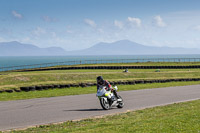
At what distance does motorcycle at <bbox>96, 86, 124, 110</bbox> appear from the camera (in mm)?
13555

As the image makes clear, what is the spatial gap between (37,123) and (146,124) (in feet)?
13.1

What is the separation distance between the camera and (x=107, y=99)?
14180 mm

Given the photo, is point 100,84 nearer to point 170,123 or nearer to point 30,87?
point 170,123

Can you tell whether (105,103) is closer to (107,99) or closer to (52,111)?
(107,99)

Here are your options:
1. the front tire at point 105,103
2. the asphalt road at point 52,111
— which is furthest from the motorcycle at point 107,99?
the asphalt road at point 52,111

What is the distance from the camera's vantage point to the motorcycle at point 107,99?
13.6 m

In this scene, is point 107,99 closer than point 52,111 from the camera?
No

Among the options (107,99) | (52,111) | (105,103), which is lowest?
(52,111)

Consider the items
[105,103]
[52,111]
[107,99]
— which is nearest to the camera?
[52,111]

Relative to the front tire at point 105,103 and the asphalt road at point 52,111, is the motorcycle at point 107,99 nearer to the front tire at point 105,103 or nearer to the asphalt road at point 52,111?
the front tire at point 105,103

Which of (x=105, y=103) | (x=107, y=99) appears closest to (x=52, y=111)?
(x=105, y=103)

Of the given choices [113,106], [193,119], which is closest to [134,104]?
[113,106]

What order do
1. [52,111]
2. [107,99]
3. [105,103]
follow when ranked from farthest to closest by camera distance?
[107,99] < [105,103] < [52,111]

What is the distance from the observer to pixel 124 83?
28.5 m
